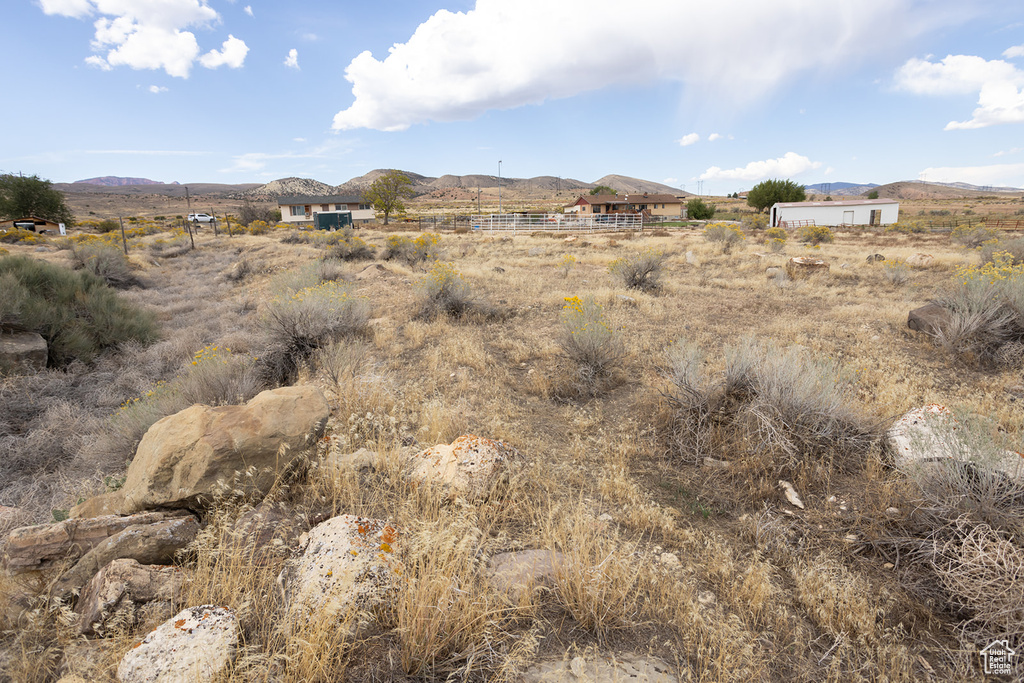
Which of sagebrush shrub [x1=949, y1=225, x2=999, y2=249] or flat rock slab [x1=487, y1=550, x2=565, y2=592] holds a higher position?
sagebrush shrub [x1=949, y1=225, x2=999, y2=249]

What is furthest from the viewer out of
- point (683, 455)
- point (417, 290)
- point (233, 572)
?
point (417, 290)

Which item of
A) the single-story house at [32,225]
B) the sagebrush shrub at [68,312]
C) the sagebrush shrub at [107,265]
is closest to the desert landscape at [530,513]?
the sagebrush shrub at [68,312]

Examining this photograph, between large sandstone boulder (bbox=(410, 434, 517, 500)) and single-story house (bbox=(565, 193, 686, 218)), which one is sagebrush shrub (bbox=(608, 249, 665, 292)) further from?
single-story house (bbox=(565, 193, 686, 218))

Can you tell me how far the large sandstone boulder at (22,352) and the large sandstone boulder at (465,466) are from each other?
7.97m

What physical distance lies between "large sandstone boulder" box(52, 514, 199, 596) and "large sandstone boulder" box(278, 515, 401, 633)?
0.77 metres

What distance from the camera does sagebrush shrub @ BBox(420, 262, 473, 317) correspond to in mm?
10102

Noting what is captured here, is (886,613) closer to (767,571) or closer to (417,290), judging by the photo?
(767,571)

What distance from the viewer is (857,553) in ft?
10.5

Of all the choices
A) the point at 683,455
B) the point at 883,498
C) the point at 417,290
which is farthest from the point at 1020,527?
the point at 417,290

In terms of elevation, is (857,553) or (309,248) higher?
(309,248)

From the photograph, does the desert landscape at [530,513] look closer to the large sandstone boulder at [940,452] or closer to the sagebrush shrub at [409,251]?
the large sandstone boulder at [940,452]

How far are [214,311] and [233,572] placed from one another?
13003mm

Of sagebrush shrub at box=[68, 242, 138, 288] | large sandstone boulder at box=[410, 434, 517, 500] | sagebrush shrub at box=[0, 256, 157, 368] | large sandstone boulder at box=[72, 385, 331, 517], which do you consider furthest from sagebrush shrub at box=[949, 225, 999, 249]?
sagebrush shrub at box=[68, 242, 138, 288]

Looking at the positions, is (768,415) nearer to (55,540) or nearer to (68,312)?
(55,540)
